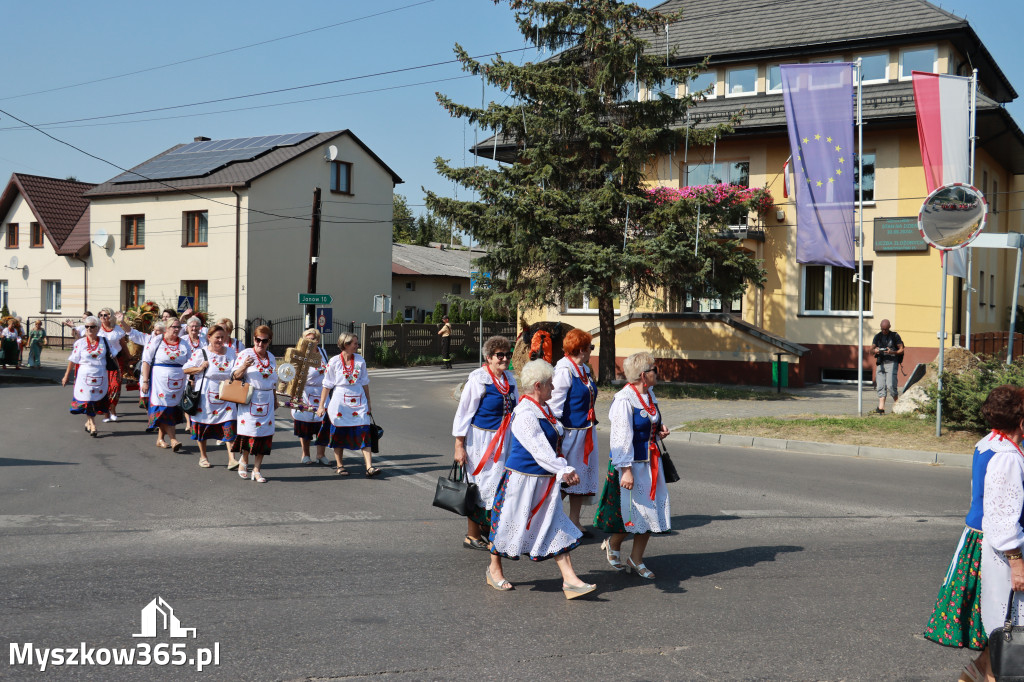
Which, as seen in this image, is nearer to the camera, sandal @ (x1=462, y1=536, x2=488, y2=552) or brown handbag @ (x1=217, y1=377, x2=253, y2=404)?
sandal @ (x1=462, y1=536, x2=488, y2=552)

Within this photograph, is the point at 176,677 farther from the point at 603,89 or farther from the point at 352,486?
the point at 603,89

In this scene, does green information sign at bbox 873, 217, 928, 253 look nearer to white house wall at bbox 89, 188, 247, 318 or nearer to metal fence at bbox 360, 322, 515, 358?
metal fence at bbox 360, 322, 515, 358

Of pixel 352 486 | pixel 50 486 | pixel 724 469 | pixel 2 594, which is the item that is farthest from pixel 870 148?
pixel 2 594

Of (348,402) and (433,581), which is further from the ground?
(348,402)

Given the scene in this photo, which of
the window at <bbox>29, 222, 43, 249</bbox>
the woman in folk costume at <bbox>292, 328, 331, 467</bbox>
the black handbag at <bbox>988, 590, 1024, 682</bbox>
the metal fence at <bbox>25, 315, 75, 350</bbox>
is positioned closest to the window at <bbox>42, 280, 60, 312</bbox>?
the metal fence at <bbox>25, 315, 75, 350</bbox>

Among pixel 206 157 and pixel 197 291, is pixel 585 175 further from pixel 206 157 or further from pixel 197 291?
pixel 206 157

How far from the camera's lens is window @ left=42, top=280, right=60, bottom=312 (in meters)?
42.6

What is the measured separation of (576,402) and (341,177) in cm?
3503

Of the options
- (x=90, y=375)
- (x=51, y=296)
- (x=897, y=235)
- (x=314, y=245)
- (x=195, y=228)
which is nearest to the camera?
(x=90, y=375)

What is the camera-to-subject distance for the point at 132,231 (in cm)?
3928

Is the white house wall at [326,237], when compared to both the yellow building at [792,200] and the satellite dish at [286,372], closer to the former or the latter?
the yellow building at [792,200]

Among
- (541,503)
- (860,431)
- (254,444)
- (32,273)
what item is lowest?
(860,431)

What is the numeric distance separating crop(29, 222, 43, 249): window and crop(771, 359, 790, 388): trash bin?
36.8 metres

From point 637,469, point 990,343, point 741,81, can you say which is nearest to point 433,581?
point 637,469
